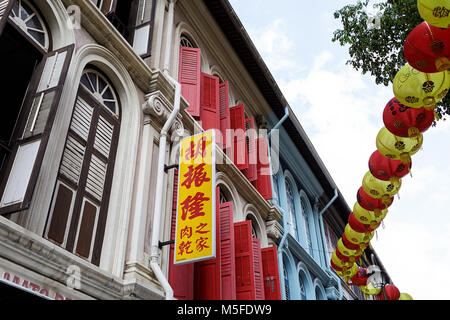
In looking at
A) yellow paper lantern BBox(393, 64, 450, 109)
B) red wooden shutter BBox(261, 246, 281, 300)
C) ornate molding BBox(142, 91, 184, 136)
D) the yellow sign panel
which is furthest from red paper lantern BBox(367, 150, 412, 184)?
red wooden shutter BBox(261, 246, 281, 300)

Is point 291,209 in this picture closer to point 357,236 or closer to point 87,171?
point 357,236

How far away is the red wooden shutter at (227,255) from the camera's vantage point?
261 inches

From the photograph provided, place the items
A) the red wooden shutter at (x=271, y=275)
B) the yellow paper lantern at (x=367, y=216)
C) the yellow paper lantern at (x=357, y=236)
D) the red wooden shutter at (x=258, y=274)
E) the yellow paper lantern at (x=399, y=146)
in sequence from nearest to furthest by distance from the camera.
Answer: the yellow paper lantern at (x=399, y=146)
the yellow paper lantern at (x=367, y=216)
the red wooden shutter at (x=258, y=274)
the yellow paper lantern at (x=357, y=236)
the red wooden shutter at (x=271, y=275)

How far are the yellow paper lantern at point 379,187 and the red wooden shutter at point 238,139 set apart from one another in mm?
3187

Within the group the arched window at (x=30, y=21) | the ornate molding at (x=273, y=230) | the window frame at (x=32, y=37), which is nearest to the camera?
the window frame at (x=32, y=37)

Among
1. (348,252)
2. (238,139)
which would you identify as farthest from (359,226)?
(238,139)

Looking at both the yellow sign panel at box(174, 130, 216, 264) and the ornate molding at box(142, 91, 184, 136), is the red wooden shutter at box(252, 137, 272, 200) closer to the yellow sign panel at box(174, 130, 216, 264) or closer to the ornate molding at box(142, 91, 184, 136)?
the ornate molding at box(142, 91, 184, 136)

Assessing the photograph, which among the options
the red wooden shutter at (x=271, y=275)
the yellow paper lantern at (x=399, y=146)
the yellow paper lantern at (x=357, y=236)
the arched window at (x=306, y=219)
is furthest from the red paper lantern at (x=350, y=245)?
the arched window at (x=306, y=219)

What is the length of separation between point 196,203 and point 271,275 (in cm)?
364

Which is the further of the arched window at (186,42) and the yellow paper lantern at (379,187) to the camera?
the arched window at (186,42)

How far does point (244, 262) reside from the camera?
290 inches

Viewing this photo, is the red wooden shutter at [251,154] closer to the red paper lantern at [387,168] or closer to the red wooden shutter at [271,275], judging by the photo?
the red wooden shutter at [271,275]

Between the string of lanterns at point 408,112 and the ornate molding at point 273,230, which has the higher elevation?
the ornate molding at point 273,230

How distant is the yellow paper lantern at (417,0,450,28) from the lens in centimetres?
423
